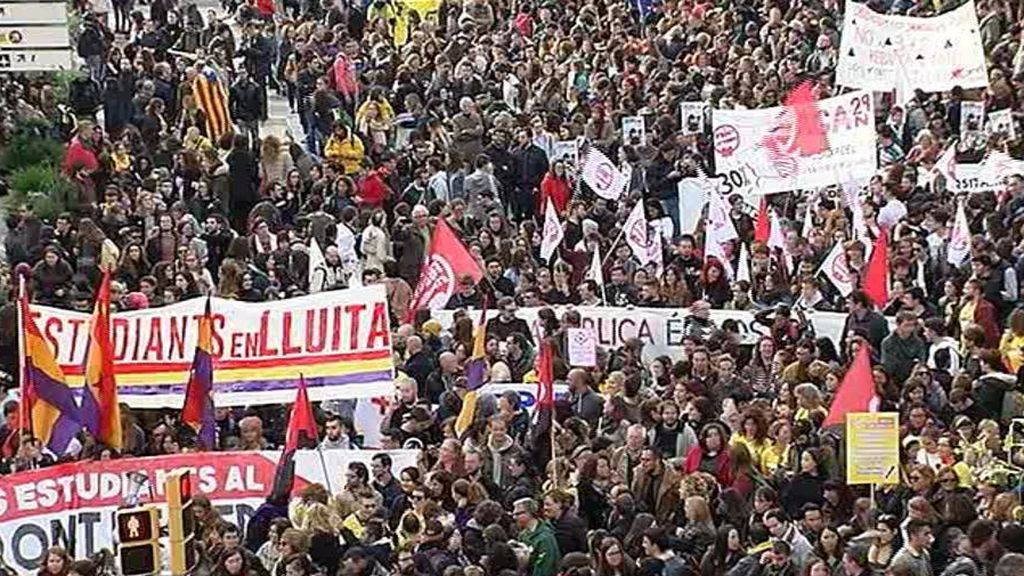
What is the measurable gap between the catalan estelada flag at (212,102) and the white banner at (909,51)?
19.5 feet

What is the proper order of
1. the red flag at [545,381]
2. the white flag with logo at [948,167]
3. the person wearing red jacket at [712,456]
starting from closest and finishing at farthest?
the person wearing red jacket at [712,456]
the red flag at [545,381]
the white flag with logo at [948,167]

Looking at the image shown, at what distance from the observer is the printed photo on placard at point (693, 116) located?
27984 millimetres

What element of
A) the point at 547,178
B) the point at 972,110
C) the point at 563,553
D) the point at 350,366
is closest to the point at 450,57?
the point at 547,178

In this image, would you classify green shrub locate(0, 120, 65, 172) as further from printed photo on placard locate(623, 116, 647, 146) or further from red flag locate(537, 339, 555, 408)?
red flag locate(537, 339, 555, 408)

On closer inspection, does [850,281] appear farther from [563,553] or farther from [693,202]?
[563,553]

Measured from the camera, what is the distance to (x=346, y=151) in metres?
27.6

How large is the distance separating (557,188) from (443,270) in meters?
4.02

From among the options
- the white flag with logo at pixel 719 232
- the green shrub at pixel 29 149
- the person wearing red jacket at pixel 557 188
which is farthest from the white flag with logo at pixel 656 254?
the green shrub at pixel 29 149

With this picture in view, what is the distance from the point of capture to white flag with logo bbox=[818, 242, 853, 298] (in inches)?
882

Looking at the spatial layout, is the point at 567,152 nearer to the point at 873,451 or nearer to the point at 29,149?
the point at 29,149

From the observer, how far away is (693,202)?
25828 millimetres

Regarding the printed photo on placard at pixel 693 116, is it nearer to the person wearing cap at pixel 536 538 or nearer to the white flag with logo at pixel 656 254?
the white flag with logo at pixel 656 254

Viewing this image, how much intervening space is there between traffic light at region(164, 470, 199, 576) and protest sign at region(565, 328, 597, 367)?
14.6 ft

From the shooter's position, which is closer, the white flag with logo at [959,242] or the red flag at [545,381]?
the red flag at [545,381]
